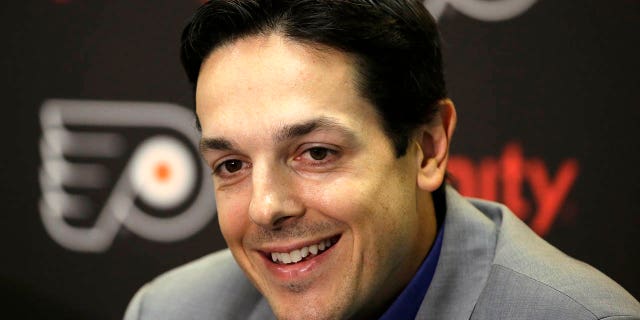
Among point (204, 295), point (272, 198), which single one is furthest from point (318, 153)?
point (204, 295)

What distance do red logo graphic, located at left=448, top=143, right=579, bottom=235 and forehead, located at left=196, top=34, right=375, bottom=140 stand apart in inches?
27.6

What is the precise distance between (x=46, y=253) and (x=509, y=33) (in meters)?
1.49

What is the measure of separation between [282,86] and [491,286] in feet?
1.76

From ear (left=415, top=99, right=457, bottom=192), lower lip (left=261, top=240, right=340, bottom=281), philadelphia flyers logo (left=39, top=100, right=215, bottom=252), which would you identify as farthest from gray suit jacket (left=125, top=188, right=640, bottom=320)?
philadelphia flyers logo (left=39, top=100, right=215, bottom=252)

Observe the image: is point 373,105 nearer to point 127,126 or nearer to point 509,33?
point 509,33

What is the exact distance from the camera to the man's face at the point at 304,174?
1281mm

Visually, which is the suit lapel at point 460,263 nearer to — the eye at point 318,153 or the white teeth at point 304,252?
the white teeth at point 304,252

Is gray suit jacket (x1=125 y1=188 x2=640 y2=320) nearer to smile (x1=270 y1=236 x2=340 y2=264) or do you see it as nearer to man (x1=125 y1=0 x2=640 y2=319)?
man (x1=125 y1=0 x2=640 y2=319)

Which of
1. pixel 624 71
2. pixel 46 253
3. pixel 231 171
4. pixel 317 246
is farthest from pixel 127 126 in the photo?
pixel 624 71

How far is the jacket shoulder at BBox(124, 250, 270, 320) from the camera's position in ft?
5.44

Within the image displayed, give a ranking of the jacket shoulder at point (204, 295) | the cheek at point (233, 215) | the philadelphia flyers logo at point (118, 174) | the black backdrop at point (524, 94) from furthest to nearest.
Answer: the philadelphia flyers logo at point (118, 174)
the black backdrop at point (524, 94)
the jacket shoulder at point (204, 295)
the cheek at point (233, 215)

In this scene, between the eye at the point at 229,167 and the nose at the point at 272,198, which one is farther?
the eye at the point at 229,167

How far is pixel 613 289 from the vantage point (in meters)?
1.37

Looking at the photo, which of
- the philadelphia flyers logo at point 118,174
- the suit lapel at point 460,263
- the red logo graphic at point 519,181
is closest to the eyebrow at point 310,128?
the suit lapel at point 460,263
